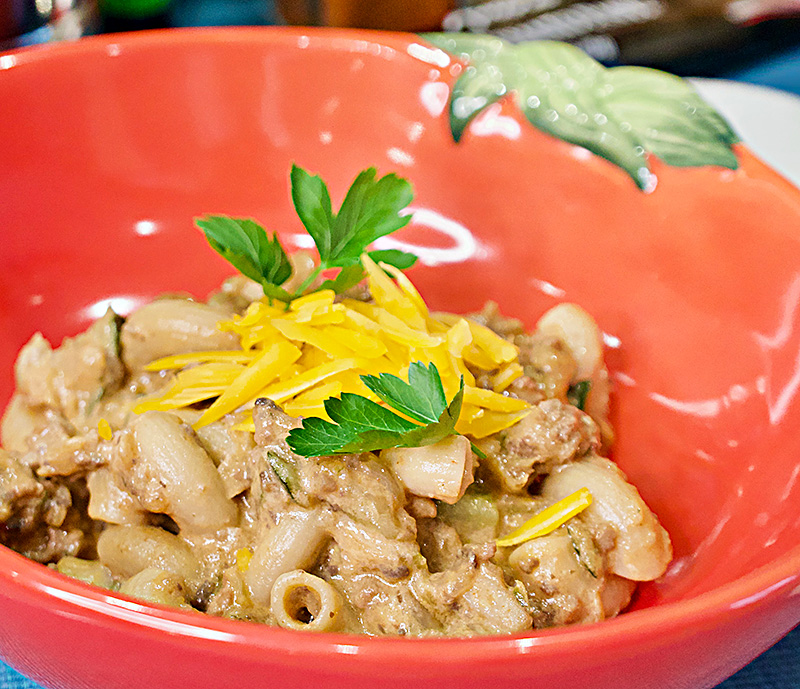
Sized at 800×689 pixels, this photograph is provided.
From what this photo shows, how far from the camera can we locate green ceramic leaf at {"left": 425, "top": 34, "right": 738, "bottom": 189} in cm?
179

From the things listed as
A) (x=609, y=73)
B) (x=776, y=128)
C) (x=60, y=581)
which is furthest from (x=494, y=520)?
(x=776, y=128)

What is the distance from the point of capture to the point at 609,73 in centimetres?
196

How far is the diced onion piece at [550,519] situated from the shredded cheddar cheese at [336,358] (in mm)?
147

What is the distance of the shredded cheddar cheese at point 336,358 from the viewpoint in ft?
4.25

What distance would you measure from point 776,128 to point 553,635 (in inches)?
72.2

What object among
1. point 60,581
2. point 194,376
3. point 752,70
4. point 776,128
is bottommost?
point 752,70

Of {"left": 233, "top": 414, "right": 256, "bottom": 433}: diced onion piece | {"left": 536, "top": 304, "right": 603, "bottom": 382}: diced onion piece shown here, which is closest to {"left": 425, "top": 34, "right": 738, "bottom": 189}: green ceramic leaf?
{"left": 536, "top": 304, "right": 603, "bottom": 382}: diced onion piece

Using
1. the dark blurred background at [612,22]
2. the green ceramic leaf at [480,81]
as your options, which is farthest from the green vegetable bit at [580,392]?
the dark blurred background at [612,22]

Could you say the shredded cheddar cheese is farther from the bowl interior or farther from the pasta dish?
the bowl interior

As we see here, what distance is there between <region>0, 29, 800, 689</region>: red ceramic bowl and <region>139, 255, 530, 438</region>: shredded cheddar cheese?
0.41m

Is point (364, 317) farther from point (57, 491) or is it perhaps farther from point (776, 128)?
point (776, 128)

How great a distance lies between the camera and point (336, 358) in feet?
4.30

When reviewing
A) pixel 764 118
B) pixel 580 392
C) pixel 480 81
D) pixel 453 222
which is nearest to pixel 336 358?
pixel 580 392

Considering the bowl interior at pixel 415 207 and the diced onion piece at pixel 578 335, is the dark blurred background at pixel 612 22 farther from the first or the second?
the diced onion piece at pixel 578 335
